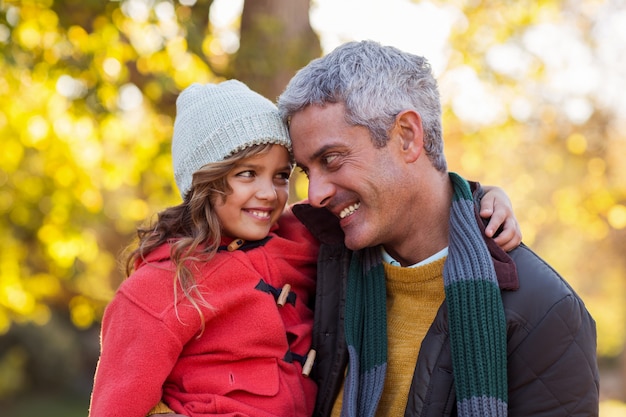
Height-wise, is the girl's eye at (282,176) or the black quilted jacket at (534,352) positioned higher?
the girl's eye at (282,176)

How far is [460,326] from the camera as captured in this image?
8.39 ft

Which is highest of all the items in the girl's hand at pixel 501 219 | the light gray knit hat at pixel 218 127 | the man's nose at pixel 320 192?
the light gray knit hat at pixel 218 127

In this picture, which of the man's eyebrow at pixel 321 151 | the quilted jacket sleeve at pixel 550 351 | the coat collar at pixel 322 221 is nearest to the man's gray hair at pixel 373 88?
the man's eyebrow at pixel 321 151

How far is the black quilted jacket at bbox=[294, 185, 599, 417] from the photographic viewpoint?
2418 millimetres

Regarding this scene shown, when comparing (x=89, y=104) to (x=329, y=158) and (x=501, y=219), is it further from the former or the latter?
(x=501, y=219)

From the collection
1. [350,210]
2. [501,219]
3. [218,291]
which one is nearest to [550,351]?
[501,219]

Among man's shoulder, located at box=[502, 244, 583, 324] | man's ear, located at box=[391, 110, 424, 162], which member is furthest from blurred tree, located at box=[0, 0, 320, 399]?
man's shoulder, located at box=[502, 244, 583, 324]

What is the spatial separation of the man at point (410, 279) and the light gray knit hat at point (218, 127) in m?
0.11

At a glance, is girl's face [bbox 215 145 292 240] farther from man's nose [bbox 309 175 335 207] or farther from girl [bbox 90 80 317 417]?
man's nose [bbox 309 175 335 207]

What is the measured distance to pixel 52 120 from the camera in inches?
311

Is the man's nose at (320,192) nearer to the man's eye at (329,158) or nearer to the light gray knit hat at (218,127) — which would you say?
the man's eye at (329,158)

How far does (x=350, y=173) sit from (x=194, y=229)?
69 cm

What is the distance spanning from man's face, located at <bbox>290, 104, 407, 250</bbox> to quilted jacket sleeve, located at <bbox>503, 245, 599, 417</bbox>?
581 millimetres

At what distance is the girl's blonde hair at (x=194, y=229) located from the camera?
289 centimetres
